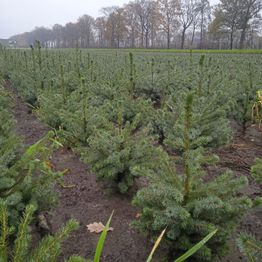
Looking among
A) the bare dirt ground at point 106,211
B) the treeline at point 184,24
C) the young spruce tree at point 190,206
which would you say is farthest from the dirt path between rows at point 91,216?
the treeline at point 184,24

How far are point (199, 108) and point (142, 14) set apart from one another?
71641 millimetres

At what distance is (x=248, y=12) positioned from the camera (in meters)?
48.7

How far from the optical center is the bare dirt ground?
8.95 ft

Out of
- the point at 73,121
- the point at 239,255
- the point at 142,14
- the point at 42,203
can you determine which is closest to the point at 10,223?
the point at 42,203

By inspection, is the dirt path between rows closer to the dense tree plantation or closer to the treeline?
the dense tree plantation

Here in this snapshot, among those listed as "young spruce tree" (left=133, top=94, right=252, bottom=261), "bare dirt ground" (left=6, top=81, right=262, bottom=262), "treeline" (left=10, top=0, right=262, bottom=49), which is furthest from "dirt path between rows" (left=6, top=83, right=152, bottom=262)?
"treeline" (left=10, top=0, right=262, bottom=49)

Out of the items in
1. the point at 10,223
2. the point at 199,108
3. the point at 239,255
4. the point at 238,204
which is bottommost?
the point at 239,255

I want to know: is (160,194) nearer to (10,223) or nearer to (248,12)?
(10,223)

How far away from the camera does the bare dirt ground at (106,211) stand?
8.95 ft

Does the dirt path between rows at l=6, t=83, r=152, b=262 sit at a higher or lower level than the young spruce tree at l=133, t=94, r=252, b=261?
lower

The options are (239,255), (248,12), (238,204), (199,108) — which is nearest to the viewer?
(238,204)

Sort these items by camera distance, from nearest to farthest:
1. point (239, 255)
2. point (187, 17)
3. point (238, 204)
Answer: point (238, 204) → point (239, 255) → point (187, 17)

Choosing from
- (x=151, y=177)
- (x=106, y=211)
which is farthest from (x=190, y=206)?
(x=106, y=211)

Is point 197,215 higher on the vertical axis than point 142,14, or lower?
lower
